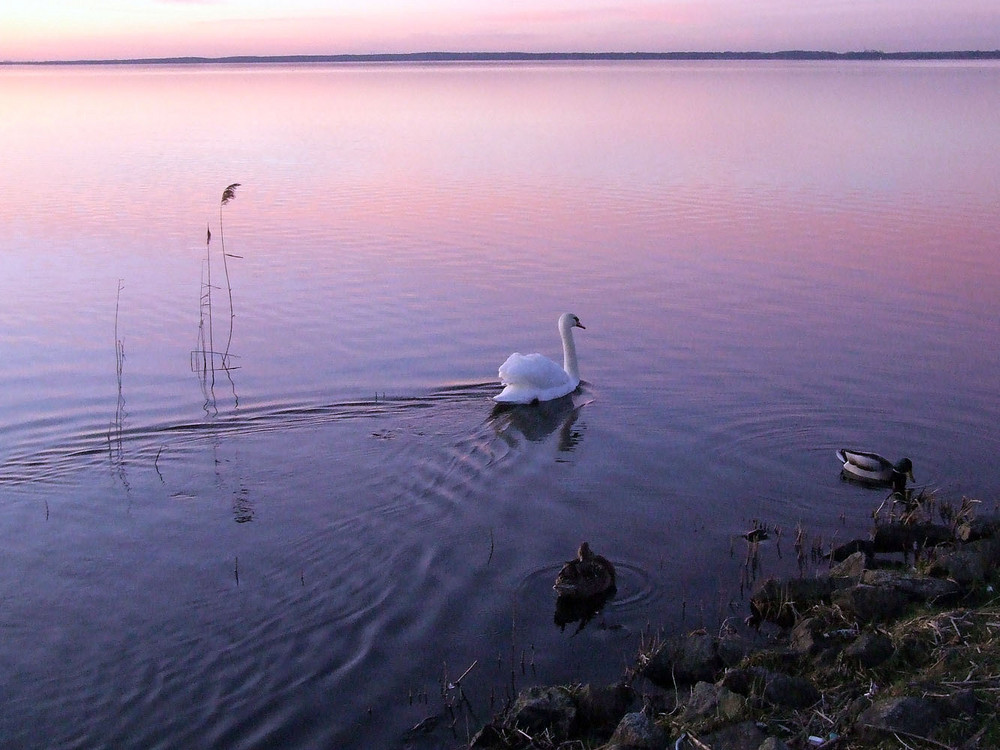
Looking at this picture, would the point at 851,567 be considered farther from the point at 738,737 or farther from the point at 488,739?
the point at 488,739

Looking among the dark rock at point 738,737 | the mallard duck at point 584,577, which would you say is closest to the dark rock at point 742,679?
the dark rock at point 738,737

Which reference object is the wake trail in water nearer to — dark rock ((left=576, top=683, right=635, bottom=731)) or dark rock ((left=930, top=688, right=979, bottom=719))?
dark rock ((left=576, top=683, right=635, bottom=731))

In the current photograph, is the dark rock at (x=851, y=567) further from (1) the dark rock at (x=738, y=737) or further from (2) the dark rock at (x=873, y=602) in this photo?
(1) the dark rock at (x=738, y=737)

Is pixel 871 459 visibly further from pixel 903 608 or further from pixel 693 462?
pixel 903 608

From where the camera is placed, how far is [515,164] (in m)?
35.2

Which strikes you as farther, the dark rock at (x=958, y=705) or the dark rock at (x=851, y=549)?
the dark rock at (x=851, y=549)

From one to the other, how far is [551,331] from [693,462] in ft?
18.0

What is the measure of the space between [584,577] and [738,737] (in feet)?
8.78

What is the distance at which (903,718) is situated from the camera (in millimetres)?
5148

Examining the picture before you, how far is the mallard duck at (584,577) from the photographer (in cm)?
793

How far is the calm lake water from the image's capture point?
7227 millimetres

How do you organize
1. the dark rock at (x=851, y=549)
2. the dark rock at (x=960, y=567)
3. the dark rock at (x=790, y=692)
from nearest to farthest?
1. the dark rock at (x=790, y=692)
2. the dark rock at (x=960, y=567)
3. the dark rock at (x=851, y=549)

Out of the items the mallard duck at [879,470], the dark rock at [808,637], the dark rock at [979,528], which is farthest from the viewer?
the mallard duck at [879,470]

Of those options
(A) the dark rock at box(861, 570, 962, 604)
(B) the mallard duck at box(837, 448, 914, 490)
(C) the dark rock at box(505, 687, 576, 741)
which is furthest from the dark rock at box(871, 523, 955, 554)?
(C) the dark rock at box(505, 687, 576, 741)
